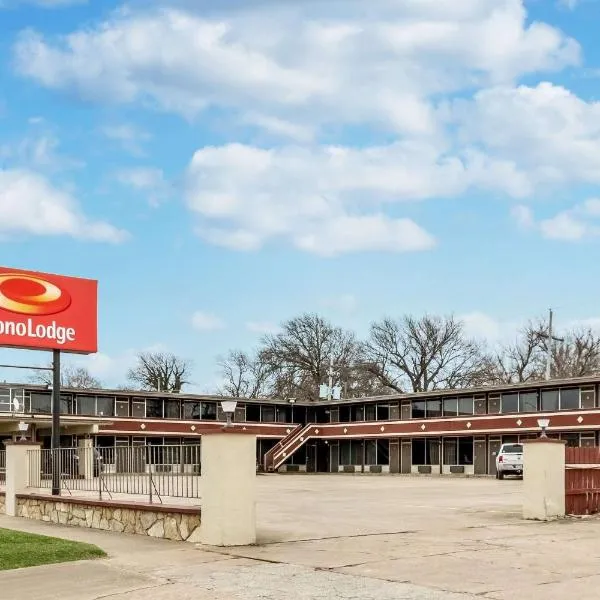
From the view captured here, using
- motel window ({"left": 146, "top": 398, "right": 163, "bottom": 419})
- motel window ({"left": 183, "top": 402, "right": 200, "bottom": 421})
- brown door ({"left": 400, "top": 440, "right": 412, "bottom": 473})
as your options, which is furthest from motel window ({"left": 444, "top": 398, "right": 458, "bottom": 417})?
motel window ({"left": 146, "top": 398, "right": 163, "bottom": 419})

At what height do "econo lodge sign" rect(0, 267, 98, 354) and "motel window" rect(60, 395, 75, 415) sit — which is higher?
"econo lodge sign" rect(0, 267, 98, 354)

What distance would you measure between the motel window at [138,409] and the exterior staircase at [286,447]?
8.27 metres

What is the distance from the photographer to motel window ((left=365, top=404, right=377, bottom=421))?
5953cm

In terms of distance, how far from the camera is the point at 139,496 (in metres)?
17.2

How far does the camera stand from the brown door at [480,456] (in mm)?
51281

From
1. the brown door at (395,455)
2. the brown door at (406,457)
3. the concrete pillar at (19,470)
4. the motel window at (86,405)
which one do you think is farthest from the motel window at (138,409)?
the concrete pillar at (19,470)

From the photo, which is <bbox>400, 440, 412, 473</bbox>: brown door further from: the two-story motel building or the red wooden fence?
the red wooden fence

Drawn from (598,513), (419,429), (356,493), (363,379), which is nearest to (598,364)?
(363,379)

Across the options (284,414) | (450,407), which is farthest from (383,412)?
(284,414)

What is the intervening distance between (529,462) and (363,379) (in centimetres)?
6058

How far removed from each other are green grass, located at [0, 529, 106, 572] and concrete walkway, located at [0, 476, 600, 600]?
15.8 inches

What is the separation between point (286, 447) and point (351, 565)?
159 ft

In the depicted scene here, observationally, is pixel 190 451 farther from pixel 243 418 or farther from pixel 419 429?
pixel 243 418

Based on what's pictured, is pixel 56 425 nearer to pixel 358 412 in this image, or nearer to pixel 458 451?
pixel 458 451
